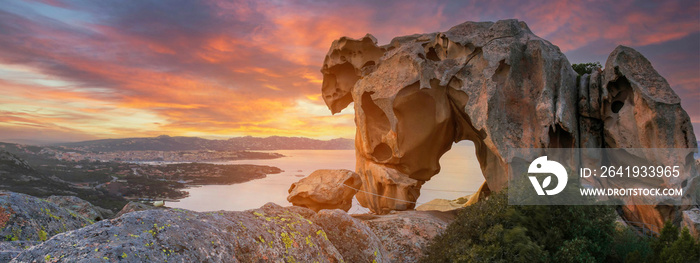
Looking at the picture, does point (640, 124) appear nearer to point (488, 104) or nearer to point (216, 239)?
point (488, 104)

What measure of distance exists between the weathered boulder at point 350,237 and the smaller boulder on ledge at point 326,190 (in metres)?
16.9

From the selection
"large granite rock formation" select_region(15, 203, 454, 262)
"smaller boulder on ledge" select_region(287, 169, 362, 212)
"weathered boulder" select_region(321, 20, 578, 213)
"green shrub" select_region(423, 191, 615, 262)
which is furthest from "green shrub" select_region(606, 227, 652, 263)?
"large granite rock formation" select_region(15, 203, 454, 262)

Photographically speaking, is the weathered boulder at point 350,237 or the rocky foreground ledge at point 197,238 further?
the weathered boulder at point 350,237

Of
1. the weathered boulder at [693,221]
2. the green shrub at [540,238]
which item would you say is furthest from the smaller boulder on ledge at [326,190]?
the weathered boulder at [693,221]

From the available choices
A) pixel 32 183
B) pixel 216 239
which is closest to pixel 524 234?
pixel 216 239

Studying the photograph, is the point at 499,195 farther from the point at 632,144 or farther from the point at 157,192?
the point at 157,192

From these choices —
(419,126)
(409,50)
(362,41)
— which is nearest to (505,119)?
(419,126)

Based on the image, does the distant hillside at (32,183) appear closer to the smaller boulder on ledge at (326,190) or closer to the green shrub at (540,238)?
the smaller boulder on ledge at (326,190)

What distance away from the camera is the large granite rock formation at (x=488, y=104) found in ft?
68.4

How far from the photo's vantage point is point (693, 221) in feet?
59.9

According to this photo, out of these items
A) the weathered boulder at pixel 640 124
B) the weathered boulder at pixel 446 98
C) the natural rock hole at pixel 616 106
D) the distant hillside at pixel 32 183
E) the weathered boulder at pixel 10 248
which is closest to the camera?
the weathered boulder at pixel 10 248

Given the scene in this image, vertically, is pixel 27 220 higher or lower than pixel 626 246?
higher

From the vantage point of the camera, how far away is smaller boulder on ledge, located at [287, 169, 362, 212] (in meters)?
22.9

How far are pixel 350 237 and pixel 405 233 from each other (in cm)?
1275
